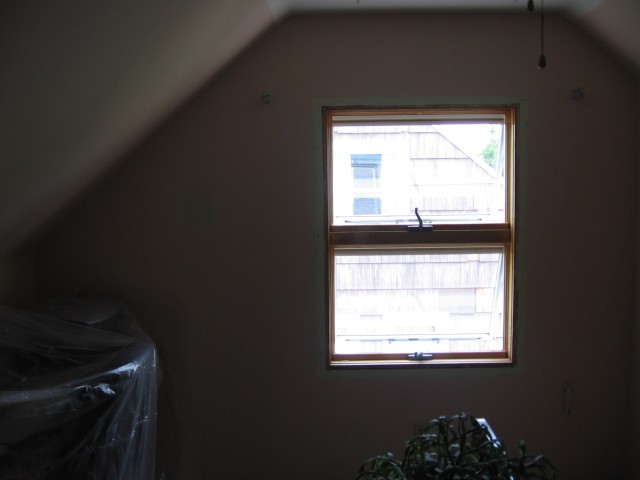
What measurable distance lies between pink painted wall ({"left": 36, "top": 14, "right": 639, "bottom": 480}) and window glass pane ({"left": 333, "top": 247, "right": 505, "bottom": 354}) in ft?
→ 0.42

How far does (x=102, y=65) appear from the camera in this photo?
145 cm

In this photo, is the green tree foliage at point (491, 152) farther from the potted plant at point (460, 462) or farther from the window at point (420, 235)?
the potted plant at point (460, 462)

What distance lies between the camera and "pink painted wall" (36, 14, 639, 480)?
92.7 inches

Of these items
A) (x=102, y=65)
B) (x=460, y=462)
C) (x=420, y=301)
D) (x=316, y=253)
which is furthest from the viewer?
(x=420, y=301)

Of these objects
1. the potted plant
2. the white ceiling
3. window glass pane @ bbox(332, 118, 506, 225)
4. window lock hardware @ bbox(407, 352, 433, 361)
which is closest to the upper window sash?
window glass pane @ bbox(332, 118, 506, 225)

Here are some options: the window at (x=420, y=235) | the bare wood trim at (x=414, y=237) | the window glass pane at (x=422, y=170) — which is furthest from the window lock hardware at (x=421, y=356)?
the window glass pane at (x=422, y=170)

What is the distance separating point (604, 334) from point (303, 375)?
1442 millimetres

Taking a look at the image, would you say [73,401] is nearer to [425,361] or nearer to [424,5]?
[425,361]

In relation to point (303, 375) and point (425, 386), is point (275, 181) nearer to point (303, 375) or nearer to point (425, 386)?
point (303, 375)

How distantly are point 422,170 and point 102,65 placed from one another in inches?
59.1

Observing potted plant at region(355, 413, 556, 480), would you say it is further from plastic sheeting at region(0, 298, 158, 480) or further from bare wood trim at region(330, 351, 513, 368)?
bare wood trim at region(330, 351, 513, 368)

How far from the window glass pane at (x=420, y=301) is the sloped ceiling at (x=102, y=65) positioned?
1084 millimetres

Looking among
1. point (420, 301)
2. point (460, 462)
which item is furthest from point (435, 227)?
point (460, 462)

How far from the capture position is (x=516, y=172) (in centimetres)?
239
